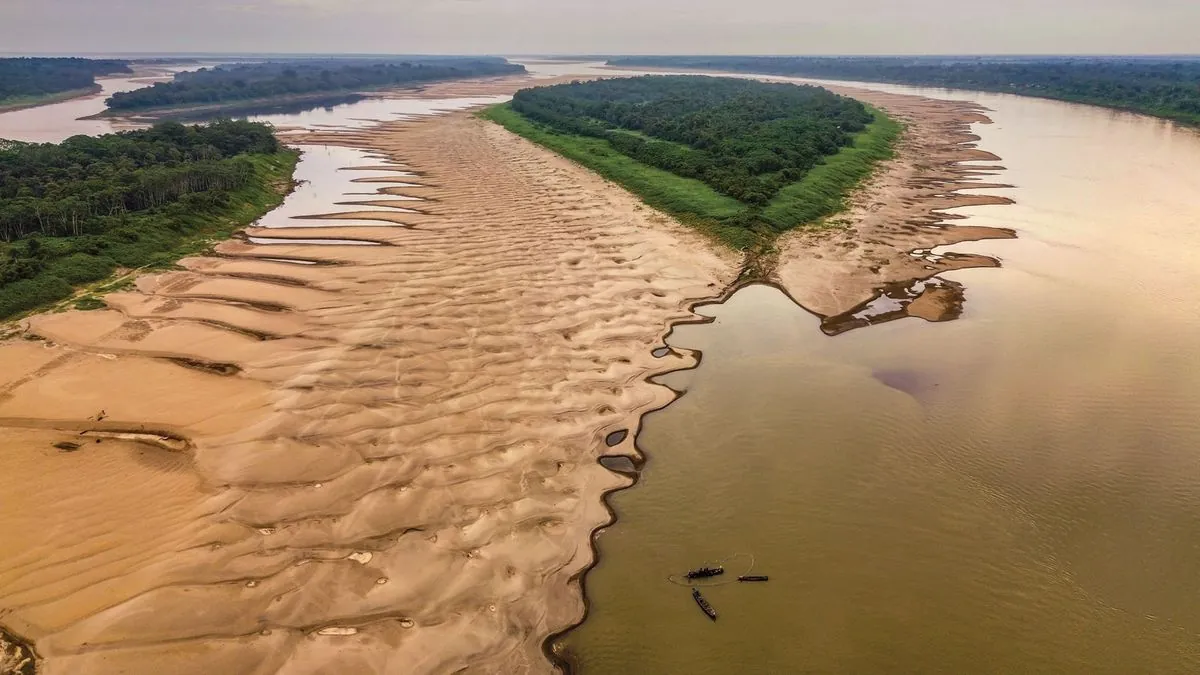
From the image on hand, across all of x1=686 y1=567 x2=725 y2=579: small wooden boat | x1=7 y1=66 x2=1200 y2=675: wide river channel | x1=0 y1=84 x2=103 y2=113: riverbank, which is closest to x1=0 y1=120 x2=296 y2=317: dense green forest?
x1=7 y1=66 x2=1200 y2=675: wide river channel

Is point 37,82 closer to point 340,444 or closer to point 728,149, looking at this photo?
point 728,149

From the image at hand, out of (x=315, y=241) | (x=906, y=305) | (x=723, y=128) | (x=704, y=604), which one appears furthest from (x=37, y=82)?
(x=704, y=604)

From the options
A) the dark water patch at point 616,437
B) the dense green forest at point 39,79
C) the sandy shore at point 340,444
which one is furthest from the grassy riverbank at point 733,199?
the dense green forest at point 39,79

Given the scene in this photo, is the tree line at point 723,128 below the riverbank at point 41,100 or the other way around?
below

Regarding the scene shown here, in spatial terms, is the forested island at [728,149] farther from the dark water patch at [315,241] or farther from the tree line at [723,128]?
the dark water patch at [315,241]

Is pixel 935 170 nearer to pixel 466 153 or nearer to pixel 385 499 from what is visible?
pixel 466 153

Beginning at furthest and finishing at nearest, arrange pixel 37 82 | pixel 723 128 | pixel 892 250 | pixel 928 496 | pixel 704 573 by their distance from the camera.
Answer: pixel 37 82 → pixel 723 128 → pixel 892 250 → pixel 928 496 → pixel 704 573
